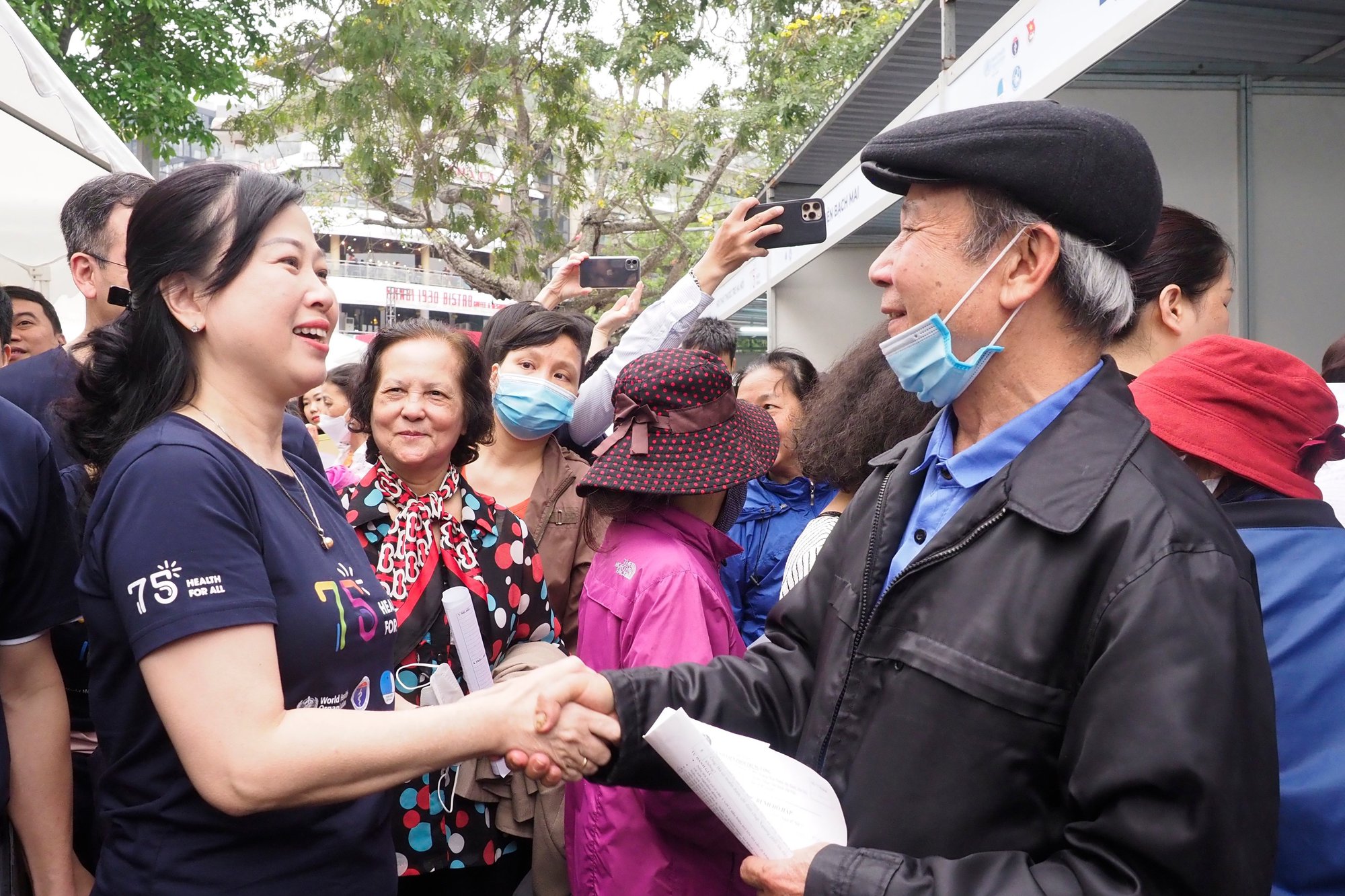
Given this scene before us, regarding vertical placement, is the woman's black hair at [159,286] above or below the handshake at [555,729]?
above

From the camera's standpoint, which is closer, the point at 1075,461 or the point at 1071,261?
the point at 1075,461

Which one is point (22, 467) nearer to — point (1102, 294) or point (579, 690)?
point (579, 690)

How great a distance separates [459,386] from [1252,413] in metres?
2.08

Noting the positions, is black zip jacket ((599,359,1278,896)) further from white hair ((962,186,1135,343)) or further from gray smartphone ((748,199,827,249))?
gray smartphone ((748,199,827,249))

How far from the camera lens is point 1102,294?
1.72 meters

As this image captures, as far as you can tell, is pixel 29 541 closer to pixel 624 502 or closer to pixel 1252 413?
pixel 624 502

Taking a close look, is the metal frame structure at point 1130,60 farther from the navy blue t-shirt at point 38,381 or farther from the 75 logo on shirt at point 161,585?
the navy blue t-shirt at point 38,381

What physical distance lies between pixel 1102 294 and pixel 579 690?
1.13 m

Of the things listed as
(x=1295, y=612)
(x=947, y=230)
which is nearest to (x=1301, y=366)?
(x=1295, y=612)

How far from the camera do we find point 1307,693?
1.73 metres

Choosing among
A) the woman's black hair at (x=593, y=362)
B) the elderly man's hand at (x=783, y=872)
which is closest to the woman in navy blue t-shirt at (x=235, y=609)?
the elderly man's hand at (x=783, y=872)

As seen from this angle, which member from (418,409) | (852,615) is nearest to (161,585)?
(852,615)

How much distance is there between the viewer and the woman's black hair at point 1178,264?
101 inches

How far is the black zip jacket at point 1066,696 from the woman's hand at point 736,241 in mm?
2049
